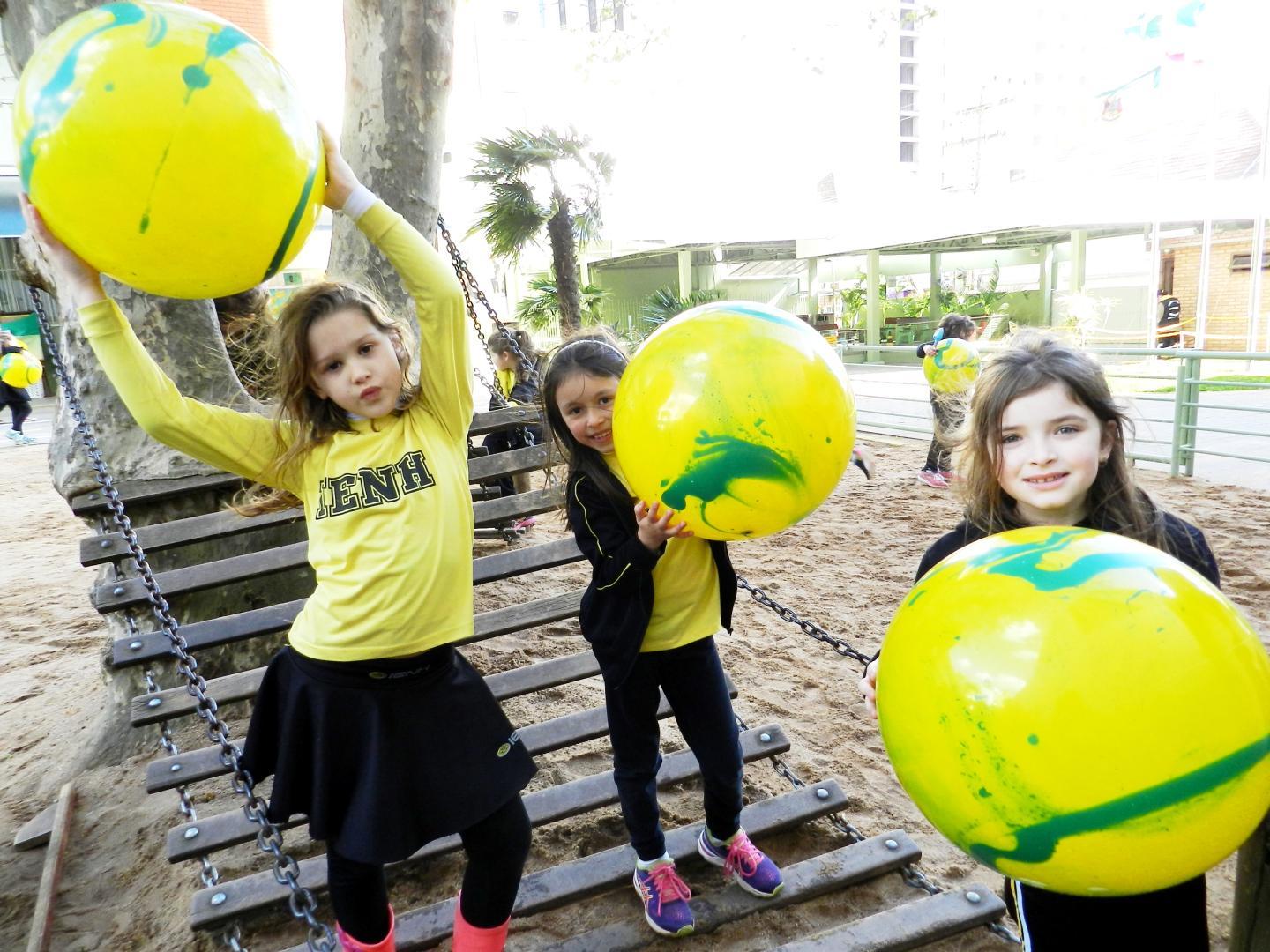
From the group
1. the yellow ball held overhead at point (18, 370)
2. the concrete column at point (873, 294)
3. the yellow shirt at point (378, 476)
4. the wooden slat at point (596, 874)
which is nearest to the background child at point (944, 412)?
the wooden slat at point (596, 874)

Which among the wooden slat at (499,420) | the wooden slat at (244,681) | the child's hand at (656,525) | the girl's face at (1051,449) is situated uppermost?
the girl's face at (1051,449)

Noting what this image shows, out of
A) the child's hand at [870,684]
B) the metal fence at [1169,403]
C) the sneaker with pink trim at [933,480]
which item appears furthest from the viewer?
the sneaker with pink trim at [933,480]

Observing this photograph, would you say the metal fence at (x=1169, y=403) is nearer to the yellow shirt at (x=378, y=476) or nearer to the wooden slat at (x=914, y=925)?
the yellow shirt at (x=378, y=476)

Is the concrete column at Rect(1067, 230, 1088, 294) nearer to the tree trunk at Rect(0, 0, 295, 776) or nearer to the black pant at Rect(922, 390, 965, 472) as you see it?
the black pant at Rect(922, 390, 965, 472)

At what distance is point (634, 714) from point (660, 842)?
44 centimetres

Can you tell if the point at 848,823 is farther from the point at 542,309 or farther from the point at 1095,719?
the point at 542,309

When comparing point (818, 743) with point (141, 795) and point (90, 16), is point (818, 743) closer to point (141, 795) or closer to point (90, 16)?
point (141, 795)

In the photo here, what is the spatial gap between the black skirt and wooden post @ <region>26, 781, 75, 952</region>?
51.4 inches

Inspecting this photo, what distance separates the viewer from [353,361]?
1.68 metres

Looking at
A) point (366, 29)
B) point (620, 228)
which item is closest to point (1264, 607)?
point (366, 29)

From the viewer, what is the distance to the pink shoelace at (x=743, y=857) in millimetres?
2281

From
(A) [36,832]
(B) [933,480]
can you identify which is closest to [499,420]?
(A) [36,832]

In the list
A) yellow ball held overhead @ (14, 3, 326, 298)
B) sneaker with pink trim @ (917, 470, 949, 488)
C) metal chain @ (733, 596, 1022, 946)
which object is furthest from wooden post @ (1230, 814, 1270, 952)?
sneaker with pink trim @ (917, 470, 949, 488)

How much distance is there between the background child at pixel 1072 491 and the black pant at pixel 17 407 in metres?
15.7
